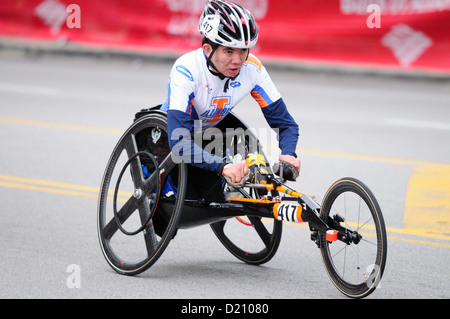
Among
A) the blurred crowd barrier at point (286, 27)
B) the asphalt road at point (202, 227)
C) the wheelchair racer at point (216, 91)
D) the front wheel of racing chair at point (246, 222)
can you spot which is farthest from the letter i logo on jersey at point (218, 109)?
the blurred crowd barrier at point (286, 27)

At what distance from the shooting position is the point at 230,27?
481 centimetres

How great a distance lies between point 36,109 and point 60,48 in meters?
5.05

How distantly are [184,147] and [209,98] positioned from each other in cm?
41

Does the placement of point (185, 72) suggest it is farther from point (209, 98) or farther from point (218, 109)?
point (218, 109)

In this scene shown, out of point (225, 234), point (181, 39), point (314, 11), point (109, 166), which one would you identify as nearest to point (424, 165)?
point (225, 234)

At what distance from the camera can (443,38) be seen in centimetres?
1353

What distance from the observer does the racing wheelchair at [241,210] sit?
4.64m

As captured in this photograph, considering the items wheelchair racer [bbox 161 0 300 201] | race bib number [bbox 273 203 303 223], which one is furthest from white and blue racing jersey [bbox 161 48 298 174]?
race bib number [bbox 273 203 303 223]

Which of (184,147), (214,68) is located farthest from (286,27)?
(184,147)

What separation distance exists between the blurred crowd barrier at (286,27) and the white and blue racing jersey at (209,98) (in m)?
8.86

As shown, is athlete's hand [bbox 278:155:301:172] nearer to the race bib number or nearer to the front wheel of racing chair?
the front wheel of racing chair

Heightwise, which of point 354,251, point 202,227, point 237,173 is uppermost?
point 237,173

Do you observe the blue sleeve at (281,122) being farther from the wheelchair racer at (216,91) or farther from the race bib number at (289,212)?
the race bib number at (289,212)

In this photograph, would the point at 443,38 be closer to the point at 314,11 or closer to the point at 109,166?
the point at 314,11
